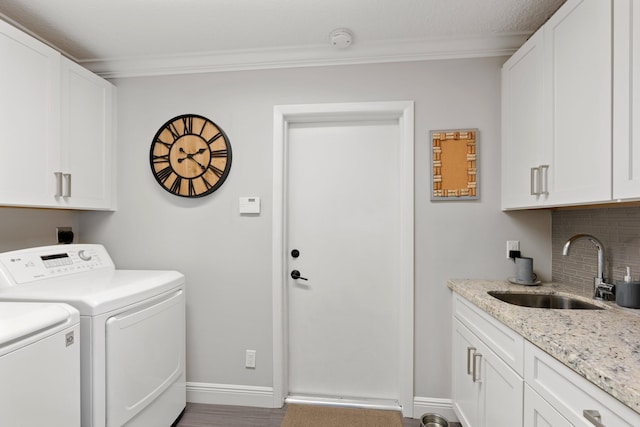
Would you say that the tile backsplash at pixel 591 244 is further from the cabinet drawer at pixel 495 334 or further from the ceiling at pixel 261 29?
the ceiling at pixel 261 29

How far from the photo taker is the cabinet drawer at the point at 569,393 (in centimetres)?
82

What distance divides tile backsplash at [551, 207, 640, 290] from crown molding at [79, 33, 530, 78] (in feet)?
3.67

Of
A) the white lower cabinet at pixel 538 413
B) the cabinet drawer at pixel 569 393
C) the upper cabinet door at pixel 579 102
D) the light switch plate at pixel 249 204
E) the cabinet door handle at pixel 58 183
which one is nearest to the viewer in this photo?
the cabinet drawer at pixel 569 393

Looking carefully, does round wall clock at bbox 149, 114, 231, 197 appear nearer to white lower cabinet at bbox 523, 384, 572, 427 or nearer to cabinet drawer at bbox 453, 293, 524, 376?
cabinet drawer at bbox 453, 293, 524, 376

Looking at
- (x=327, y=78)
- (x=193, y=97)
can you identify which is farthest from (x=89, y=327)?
(x=327, y=78)

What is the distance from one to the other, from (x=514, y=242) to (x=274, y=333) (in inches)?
66.1

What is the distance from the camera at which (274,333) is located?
229 cm

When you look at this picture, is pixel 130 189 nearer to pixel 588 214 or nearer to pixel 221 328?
pixel 221 328

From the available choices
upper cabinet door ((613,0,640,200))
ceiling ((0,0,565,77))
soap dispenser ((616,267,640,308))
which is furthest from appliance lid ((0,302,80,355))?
soap dispenser ((616,267,640,308))

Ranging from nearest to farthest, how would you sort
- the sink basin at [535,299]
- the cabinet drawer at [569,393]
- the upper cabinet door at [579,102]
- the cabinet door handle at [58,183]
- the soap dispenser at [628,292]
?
the cabinet drawer at [569,393]
the upper cabinet door at [579,102]
the soap dispenser at [628,292]
the sink basin at [535,299]
the cabinet door handle at [58,183]

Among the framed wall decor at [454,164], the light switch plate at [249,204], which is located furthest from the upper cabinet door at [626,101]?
the light switch plate at [249,204]

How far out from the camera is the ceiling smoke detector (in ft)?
6.57

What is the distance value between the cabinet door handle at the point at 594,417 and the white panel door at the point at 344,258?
1421 millimetres

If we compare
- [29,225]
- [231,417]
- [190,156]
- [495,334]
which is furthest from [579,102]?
[29,225]
